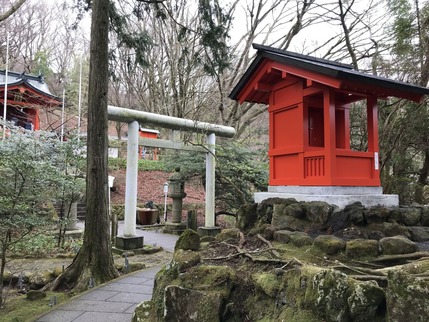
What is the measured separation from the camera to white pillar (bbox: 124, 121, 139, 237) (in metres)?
7.10

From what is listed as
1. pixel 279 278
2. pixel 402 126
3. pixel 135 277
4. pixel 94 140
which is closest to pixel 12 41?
pixel 94 140

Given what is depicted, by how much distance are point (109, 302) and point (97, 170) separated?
2094mm

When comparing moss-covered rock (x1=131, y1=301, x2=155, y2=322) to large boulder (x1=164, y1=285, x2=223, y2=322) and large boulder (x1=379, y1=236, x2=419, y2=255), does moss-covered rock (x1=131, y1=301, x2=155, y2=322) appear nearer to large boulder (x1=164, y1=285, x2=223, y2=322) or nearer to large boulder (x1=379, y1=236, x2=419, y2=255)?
large boulder (x1=164, y1=285, x2=223, y2=322)

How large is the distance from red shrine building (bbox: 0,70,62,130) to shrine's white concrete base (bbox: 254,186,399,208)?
14.2 meters

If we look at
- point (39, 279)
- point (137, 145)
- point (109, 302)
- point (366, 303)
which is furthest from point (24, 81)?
point (366, 303)

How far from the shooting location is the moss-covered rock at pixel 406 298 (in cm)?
166

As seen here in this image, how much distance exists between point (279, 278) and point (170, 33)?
15.2 meters

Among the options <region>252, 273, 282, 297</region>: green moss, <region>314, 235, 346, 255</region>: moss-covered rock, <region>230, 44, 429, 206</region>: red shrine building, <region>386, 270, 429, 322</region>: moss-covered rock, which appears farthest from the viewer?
<region>230, 44, 429, 206</region>: red shrine building

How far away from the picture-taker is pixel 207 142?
916cm

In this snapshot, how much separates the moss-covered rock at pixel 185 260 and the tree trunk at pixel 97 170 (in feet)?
7.50

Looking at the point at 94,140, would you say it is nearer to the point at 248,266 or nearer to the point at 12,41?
the point at 248,266

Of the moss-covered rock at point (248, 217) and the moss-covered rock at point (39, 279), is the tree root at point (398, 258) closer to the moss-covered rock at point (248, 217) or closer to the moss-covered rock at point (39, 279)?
the moss-covered rock at point (248, 217)

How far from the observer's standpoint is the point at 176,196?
33.4ft

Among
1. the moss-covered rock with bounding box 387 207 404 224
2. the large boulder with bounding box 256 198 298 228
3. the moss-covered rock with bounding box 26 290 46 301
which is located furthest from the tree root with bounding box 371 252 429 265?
the moss-covered rock with bounding box 26 290 46 301
